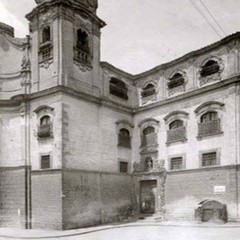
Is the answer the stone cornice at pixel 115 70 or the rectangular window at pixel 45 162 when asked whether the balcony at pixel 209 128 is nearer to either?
the stone cornice at pixel 115 70

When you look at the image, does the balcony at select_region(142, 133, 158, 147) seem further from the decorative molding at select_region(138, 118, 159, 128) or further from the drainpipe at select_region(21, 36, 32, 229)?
the drainpipe at select_region(21, 36, 32, 229)

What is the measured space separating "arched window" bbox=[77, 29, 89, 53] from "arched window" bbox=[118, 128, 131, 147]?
22.0ft

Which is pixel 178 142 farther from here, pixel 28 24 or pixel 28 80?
pixel 28 24

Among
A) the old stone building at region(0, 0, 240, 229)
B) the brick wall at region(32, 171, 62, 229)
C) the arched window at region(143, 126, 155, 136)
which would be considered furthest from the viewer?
the arched window at region(143, 126, 155, 136)

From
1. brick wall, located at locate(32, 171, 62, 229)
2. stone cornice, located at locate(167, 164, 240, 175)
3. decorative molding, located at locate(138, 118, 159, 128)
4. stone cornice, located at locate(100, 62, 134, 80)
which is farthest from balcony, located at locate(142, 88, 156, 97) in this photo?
brick wall, located at locate(32, 171, 62, 229)

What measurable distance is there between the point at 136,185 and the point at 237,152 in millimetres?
8414

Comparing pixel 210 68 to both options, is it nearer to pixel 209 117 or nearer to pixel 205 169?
pixel 209 117

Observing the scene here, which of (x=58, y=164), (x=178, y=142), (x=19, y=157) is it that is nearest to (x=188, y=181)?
(x=178, y=142)

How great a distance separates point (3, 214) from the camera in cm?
2275

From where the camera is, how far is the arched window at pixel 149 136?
25.8m

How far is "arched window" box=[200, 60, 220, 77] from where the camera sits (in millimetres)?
23141

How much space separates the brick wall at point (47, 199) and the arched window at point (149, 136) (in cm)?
795

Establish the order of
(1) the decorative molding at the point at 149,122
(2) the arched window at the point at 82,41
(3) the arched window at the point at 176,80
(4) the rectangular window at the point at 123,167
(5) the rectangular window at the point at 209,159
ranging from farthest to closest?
(4) the rectangular window at the point at 123,167 → (1) the decorative molding at the point at 149,122 → (3) the arched window at the point at 176,80 → (2) the arched window at the point at 82,41 → (5) the rectangular window at the point at 209,159

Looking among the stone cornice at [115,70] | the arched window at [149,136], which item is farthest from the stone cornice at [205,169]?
the stone cornice at [115,70]
